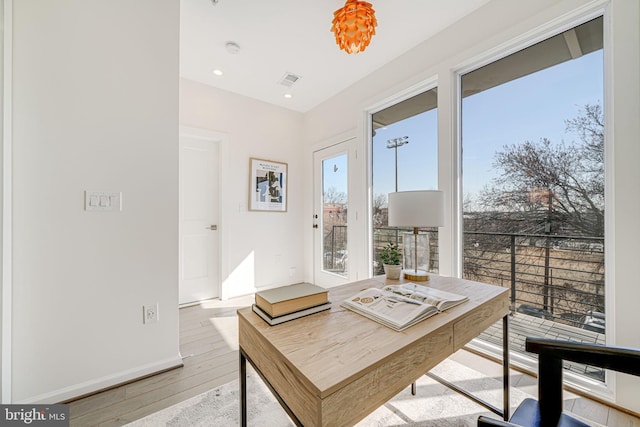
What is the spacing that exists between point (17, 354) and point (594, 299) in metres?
3.34

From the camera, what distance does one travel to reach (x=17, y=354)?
141 cm

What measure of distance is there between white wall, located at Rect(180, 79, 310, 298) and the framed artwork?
76 millimetres

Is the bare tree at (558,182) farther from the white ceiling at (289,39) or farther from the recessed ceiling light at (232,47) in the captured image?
the recessed ceiling light at (232,47)

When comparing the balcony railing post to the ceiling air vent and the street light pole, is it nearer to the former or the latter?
the street light pole

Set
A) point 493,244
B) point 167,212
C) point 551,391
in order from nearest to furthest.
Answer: point 551,391
point 167,212
point 493,244

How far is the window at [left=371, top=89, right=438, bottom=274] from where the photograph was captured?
2.44 metres

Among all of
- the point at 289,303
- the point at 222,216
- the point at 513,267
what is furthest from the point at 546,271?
the point at 222,216

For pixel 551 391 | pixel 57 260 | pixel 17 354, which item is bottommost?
pixel 17 354

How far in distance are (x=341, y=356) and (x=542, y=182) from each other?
1.90 meters

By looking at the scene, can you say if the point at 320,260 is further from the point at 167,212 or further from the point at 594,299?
the point at 594,299

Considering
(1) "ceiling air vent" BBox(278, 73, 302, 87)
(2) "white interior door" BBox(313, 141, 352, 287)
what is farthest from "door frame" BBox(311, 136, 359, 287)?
(1) "ceiling air vent" BBox(278, 73, 302, 87)

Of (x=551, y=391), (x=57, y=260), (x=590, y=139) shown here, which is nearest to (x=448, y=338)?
(x=551, y=391)

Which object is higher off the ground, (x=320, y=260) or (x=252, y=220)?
(x=252, y=220)

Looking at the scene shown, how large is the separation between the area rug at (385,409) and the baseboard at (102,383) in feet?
1.41
